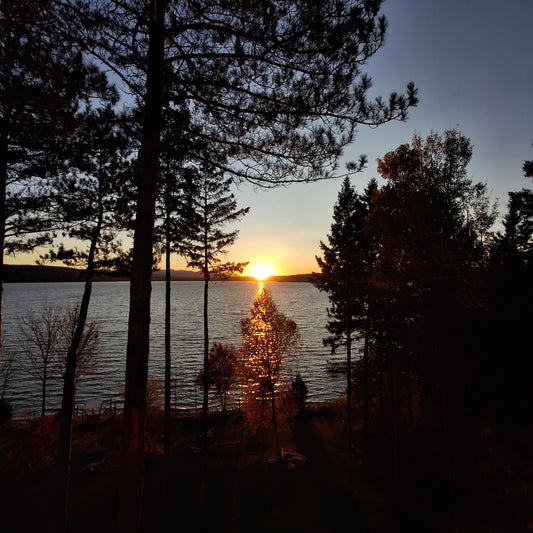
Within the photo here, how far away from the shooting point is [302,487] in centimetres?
1617

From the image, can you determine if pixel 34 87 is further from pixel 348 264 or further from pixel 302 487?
pixel 302 487

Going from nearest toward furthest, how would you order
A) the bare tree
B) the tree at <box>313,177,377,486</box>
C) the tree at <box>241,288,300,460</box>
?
1. the tree at <box>313,177,377,486</box>
2. the bare tree
3. the tree at <box>241,288,300,460</box>

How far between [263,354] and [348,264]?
8283 mm

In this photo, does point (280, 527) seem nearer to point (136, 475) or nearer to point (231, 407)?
point (136, 475)

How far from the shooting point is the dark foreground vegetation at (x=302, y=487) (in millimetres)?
11508

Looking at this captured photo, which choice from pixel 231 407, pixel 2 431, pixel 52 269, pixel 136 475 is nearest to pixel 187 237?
pixel 52 269

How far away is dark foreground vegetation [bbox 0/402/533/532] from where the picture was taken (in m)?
11.5

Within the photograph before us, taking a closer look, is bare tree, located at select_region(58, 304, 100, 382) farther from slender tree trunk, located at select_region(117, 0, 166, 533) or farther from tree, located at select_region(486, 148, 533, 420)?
tree, located at select_region(486, 148, 533, 420)

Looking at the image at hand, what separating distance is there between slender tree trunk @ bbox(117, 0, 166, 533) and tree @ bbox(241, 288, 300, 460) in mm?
15209

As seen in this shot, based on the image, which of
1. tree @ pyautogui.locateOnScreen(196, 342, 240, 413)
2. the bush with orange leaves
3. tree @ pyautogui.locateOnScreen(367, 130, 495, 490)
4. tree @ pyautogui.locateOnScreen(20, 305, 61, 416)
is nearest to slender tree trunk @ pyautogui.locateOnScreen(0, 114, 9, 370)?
tree @ pyautogui.locateOnScreen(367, 130, 495, 490)

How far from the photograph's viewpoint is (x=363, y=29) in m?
5.22

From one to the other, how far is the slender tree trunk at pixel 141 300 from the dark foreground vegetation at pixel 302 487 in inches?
265

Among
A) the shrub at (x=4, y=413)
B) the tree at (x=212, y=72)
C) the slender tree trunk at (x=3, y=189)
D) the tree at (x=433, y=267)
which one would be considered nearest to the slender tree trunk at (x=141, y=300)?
the tree at (x=212, y=72)

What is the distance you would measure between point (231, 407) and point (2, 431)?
742 inches
